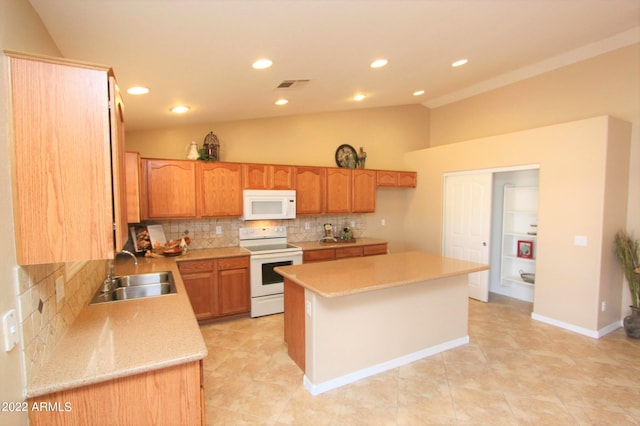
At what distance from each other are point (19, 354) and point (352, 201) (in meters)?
4.27

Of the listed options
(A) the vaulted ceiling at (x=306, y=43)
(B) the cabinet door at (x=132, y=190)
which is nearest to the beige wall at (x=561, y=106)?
(A) the vaulted ceiling at (x=306, y=43)

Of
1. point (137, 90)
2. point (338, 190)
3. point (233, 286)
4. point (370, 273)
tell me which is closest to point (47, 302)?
point (137, 90)

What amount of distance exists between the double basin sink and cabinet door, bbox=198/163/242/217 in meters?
1.20

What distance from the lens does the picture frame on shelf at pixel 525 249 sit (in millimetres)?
4715

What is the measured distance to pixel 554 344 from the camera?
3.38 m

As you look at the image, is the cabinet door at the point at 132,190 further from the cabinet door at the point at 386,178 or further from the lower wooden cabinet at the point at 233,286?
the cabinet door at the point at 386,178

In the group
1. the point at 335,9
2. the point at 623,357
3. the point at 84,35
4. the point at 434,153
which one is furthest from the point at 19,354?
the point at 434,153

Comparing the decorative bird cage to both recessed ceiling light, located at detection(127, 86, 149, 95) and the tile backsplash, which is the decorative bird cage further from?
the tile backsplash

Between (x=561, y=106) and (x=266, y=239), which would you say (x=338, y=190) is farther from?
(x=561, y=106)

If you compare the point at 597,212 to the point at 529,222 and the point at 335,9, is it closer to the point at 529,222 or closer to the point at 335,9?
the point at 529,222

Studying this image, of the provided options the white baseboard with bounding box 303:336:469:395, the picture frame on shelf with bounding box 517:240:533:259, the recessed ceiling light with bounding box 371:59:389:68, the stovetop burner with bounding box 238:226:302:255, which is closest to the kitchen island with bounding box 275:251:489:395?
the white baseboard with bounding box 303:336:469:395

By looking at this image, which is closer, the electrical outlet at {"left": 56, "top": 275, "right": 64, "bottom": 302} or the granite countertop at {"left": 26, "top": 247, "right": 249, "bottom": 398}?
the granite countertop at {"left": 26, "top": 247, "right": 249, "bottom": 398}

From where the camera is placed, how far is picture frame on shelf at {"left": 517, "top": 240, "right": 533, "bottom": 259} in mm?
4715

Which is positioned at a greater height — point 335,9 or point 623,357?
→ point 335,9
